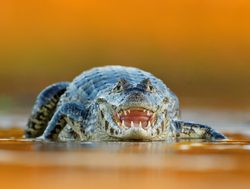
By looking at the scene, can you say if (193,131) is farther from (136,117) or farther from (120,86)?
(136,117)

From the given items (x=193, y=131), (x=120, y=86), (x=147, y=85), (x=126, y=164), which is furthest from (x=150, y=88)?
(x=126, y=164)

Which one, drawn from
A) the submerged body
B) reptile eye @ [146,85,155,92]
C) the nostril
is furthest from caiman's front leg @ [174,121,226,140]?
the nostril

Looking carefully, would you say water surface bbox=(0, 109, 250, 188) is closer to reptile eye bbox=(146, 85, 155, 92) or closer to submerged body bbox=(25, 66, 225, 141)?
submerged body bbox=(25, 66, 225, 141)

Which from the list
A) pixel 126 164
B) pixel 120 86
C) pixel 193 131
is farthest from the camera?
pixel 193 131

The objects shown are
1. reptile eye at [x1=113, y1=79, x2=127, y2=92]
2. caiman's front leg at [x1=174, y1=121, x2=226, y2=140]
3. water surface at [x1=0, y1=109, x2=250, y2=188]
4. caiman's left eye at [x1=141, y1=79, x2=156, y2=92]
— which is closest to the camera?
water surface at [x1=0, y1=109, x2=250, y2=188]

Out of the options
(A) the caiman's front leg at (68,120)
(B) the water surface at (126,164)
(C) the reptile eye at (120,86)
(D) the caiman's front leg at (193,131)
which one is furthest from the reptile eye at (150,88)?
(A) the caiman's front leg at (68,120)

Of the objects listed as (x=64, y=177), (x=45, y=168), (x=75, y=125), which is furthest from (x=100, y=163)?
(x=75, y=125)

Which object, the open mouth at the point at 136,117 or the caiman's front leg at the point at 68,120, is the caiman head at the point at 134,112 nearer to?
the open mouth at the point at 136,117
